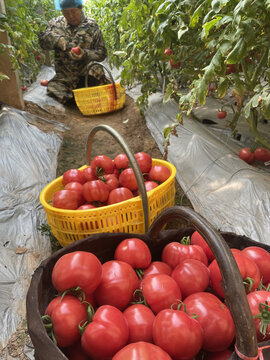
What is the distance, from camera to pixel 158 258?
3.77ft

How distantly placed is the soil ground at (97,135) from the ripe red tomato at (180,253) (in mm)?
738

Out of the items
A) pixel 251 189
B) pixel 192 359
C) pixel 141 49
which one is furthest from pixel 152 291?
pixel 141 49

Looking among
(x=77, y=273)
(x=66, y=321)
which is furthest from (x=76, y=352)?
(x=77, y=273)

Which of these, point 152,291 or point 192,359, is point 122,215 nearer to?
point 152,291

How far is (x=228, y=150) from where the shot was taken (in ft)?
7.59

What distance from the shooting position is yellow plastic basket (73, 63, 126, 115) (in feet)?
12.2

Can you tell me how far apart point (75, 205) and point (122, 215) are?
0.84ft

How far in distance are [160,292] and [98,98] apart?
133 inches

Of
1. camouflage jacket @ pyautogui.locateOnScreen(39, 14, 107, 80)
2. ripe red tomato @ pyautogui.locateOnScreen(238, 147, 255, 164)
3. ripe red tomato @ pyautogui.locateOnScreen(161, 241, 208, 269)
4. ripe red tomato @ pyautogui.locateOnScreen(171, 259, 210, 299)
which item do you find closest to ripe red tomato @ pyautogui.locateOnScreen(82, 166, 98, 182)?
ripe red tomato @ pyautogui.locateOnScreen(161, 241, 208, 269)

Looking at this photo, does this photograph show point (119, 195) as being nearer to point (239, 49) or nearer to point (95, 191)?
point (95, 191)

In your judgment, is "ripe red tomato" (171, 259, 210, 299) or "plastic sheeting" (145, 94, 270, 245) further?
"plastic sheeting" (145, 94, 270, 245)

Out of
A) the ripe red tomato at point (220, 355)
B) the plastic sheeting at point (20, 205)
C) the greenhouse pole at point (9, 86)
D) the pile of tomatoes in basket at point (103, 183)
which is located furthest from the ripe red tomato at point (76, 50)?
the ripe red tomato at point (220, 355)

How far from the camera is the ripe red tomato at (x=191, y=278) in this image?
2.91ft

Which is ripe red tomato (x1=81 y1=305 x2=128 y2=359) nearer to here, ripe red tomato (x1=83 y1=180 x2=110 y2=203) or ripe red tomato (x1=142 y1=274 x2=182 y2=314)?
ripe red tomato (x1=142 y1=274 x2=182 y2=314)
